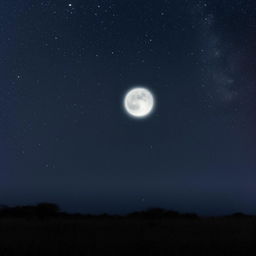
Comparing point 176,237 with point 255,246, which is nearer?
point 255,246

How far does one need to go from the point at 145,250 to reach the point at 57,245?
2726mm

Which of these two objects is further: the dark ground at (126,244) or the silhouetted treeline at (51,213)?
the silhouetted treeline at (51,213)

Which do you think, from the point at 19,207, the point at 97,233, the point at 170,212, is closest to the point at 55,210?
the point at 19,207

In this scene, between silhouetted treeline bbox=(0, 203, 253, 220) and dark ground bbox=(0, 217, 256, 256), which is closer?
dark ground bbox=(0, 217, 256, 256)

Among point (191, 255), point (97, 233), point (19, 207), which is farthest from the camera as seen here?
point (19, 207)

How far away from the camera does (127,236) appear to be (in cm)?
1731

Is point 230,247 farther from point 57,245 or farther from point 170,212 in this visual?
point 170,212

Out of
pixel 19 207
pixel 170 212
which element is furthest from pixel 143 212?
pixel 19 207

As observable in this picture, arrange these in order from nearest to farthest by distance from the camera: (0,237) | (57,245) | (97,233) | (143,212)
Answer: (57,245) < (0,237) < (97,233) < (143,212)

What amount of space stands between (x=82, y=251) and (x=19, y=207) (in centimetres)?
3020

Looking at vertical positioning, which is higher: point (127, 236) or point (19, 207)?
point (19, 207)

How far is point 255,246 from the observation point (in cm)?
1454

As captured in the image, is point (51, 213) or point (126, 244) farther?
point (51, 213)

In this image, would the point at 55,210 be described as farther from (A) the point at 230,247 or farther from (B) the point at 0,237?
(A) the point at 230,247
